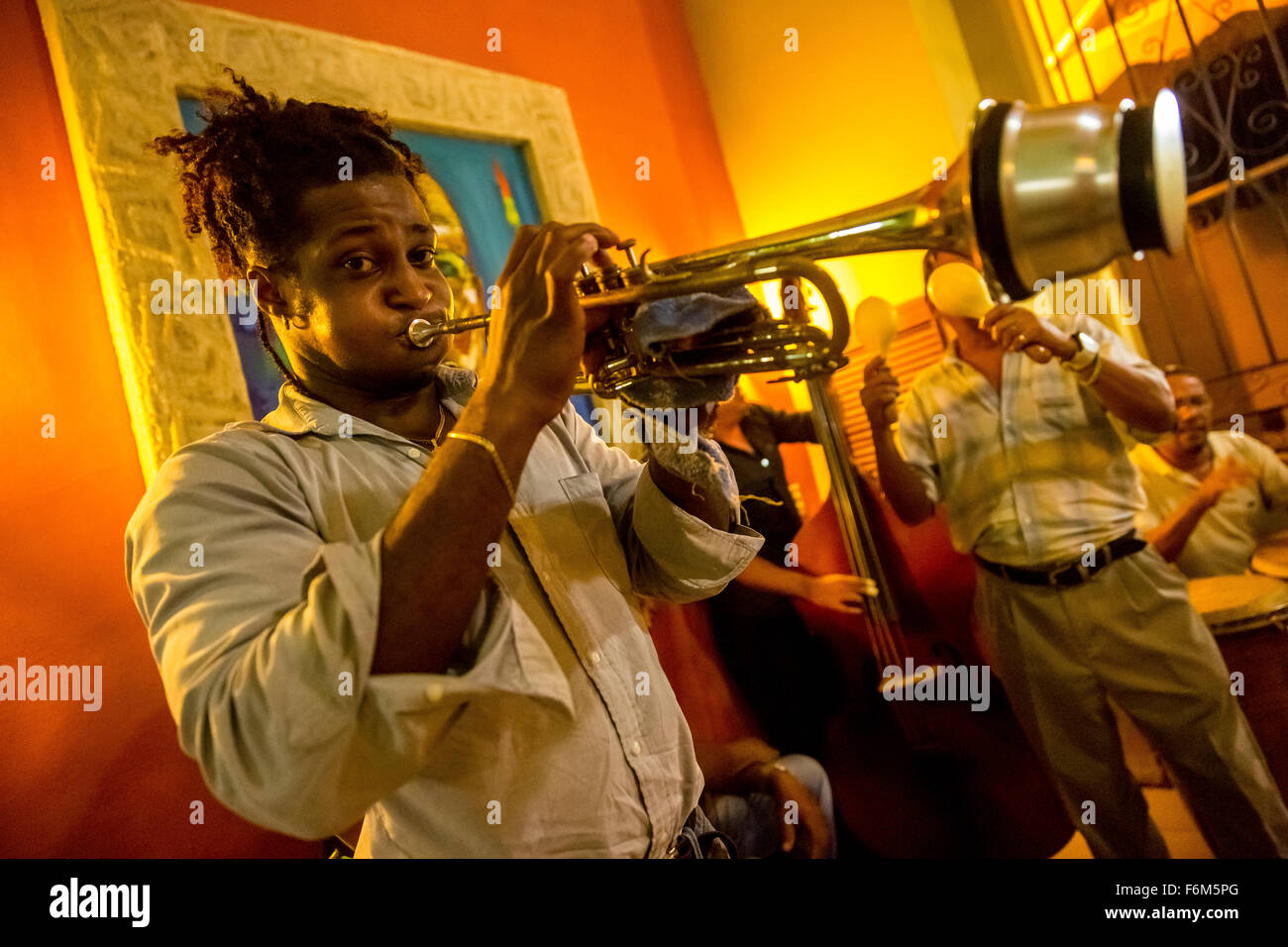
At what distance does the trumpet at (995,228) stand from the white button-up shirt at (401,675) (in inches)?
9.1

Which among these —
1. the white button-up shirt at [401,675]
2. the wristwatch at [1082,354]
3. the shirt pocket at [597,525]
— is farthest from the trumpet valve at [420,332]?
the wristwatch at [1082,354]

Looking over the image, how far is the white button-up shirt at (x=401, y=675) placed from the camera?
735mm

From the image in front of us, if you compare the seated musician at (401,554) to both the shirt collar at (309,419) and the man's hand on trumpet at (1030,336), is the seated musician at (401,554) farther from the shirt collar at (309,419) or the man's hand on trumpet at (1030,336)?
the man's hand on trumpet at (1030,336)

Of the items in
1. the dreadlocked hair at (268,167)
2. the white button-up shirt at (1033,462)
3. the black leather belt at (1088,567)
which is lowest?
the black leather belt at (1088,567)

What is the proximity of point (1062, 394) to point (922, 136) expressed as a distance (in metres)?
1.59

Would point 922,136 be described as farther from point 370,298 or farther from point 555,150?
point 370,298

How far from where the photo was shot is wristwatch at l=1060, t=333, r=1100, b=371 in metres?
2.02

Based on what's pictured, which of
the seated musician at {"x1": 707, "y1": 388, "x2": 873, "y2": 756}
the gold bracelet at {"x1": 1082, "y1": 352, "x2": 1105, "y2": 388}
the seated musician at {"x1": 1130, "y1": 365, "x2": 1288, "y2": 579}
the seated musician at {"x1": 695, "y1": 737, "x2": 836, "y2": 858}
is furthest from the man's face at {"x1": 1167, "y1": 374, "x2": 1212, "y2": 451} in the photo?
the seated musician at {"x1": 695, "y1": 737, "x2": 836, "y2": 858}

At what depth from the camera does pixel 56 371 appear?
70.5 inches

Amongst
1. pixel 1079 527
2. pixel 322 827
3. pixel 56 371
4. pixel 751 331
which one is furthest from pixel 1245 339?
pixel 56 371

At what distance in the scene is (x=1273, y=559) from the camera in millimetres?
2289

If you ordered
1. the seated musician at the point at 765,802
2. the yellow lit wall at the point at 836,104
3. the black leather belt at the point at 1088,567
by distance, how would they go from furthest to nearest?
the yellow lit wall at the point at 836,104 → the black leather belt at the point at 1088,567 → the seated musician at the point at 765,802

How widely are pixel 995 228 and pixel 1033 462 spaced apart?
162 centimetres

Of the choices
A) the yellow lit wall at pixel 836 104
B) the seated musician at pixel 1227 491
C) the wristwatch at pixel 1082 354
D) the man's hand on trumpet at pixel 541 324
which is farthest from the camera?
the yellow lit wall at pixel 836 104
